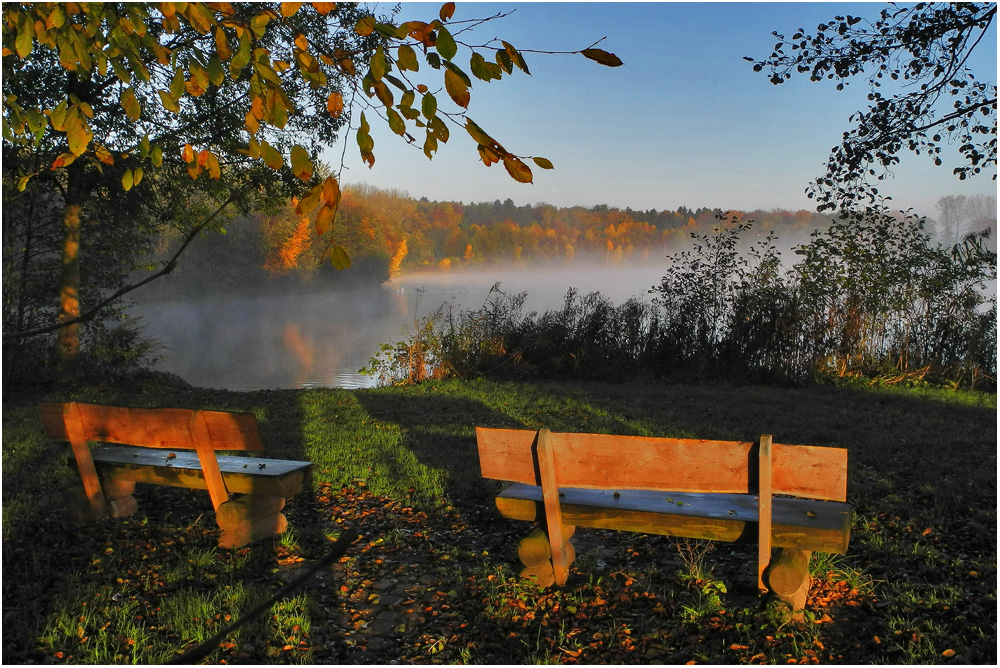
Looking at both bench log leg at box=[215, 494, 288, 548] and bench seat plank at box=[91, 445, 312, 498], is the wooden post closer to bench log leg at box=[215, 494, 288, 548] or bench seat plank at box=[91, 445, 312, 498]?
bench seat plank at box=[91, 445, 312, 498]

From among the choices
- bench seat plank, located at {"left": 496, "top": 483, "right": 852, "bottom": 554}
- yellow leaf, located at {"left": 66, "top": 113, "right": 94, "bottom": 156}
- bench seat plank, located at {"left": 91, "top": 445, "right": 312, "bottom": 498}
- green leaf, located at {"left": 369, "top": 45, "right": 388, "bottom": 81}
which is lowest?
bench seat plank, located at {"left": 91, "top": 445, "right": 312, "bottom": 498}

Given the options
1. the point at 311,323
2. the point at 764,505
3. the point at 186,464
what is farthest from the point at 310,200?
the point at 311,323

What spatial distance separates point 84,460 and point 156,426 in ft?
2.25

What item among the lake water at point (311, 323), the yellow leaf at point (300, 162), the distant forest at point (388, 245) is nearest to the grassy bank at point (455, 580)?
the yellow leaf at point (300, 162)

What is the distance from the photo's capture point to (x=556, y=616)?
345 cm

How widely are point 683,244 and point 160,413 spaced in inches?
424

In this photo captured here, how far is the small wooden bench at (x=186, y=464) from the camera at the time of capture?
163 inches

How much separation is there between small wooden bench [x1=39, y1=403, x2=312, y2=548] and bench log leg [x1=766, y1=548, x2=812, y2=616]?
260 centimetres

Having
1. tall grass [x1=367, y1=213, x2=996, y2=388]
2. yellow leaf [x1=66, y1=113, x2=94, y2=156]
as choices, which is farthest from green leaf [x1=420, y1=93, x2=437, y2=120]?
tall grass [x1=367, y1=213, x2=996, y2=388]

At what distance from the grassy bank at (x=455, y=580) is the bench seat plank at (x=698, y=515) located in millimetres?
351

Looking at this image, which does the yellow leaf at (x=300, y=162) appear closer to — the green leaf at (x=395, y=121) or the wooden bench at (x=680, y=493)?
the green leaf at (x=395, y=121)

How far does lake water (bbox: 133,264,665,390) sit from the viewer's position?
645 inches

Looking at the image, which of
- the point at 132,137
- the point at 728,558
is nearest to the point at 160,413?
the point at 728,558

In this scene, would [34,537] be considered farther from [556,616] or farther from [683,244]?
[683,244]
